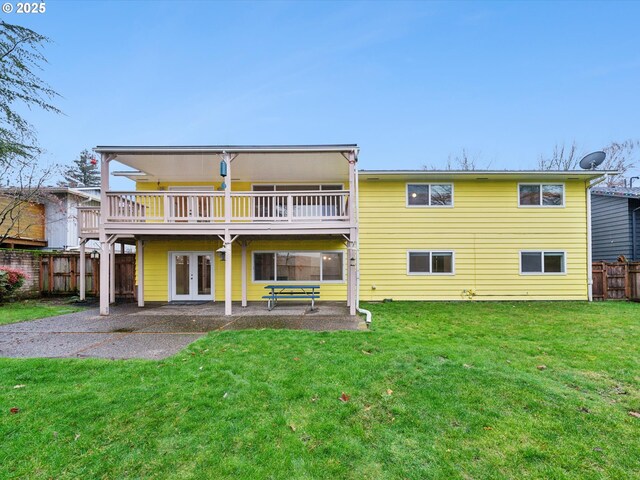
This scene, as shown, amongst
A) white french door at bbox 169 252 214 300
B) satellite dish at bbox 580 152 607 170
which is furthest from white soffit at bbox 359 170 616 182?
white french door at bbox 169 252 214 300

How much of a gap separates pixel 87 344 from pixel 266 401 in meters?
4.47

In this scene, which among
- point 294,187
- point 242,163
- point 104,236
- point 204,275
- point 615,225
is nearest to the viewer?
point 104,236

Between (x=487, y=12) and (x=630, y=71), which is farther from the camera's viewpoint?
(x=630, y=71)

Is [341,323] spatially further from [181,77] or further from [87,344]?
[181,77]

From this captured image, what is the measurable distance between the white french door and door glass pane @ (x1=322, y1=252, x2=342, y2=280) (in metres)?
4.32

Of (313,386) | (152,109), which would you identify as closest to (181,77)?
(152,109)

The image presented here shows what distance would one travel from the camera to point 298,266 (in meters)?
11.4

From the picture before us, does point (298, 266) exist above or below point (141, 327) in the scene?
above

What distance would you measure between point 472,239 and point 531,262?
2384 millimetres

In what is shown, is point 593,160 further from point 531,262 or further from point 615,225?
point 531,262

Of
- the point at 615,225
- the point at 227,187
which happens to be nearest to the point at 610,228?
the point at 615,225

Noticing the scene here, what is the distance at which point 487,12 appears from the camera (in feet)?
50.7

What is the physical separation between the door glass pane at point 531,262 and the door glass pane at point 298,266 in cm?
775

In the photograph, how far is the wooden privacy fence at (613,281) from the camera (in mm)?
11242
